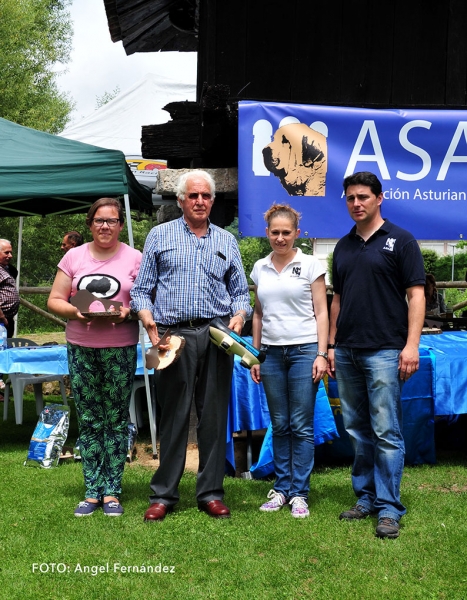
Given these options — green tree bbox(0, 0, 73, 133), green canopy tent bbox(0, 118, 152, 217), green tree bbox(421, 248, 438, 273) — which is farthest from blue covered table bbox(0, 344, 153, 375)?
green tree bbox(421, 248, 438, 273)

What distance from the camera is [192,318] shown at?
3.88m

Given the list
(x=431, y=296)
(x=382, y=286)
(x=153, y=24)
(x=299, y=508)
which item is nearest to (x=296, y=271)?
(x=382, y=286)

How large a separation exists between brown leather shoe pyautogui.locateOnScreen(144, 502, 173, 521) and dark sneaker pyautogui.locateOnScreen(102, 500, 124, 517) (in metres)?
0.17

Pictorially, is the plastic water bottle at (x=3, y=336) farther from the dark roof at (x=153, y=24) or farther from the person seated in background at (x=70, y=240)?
the dark roof at (x=153, y=24)

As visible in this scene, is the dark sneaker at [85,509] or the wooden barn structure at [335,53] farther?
the wooden barn structure at [335,53]

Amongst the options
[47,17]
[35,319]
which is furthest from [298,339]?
[47,17]

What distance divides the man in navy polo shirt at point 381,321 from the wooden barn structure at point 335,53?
2565 millimetres

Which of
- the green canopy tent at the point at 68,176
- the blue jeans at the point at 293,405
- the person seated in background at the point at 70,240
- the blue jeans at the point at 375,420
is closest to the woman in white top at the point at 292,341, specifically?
the blue jeans at the point at 293,405

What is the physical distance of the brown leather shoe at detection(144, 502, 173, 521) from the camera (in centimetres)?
388

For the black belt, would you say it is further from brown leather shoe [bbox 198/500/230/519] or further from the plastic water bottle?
the plastic water bottle

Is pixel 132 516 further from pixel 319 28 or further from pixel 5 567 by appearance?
pixel 319 28

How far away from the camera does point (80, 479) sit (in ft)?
16.4

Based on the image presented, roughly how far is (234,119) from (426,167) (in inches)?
61.9

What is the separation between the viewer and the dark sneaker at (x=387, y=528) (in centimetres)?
362
